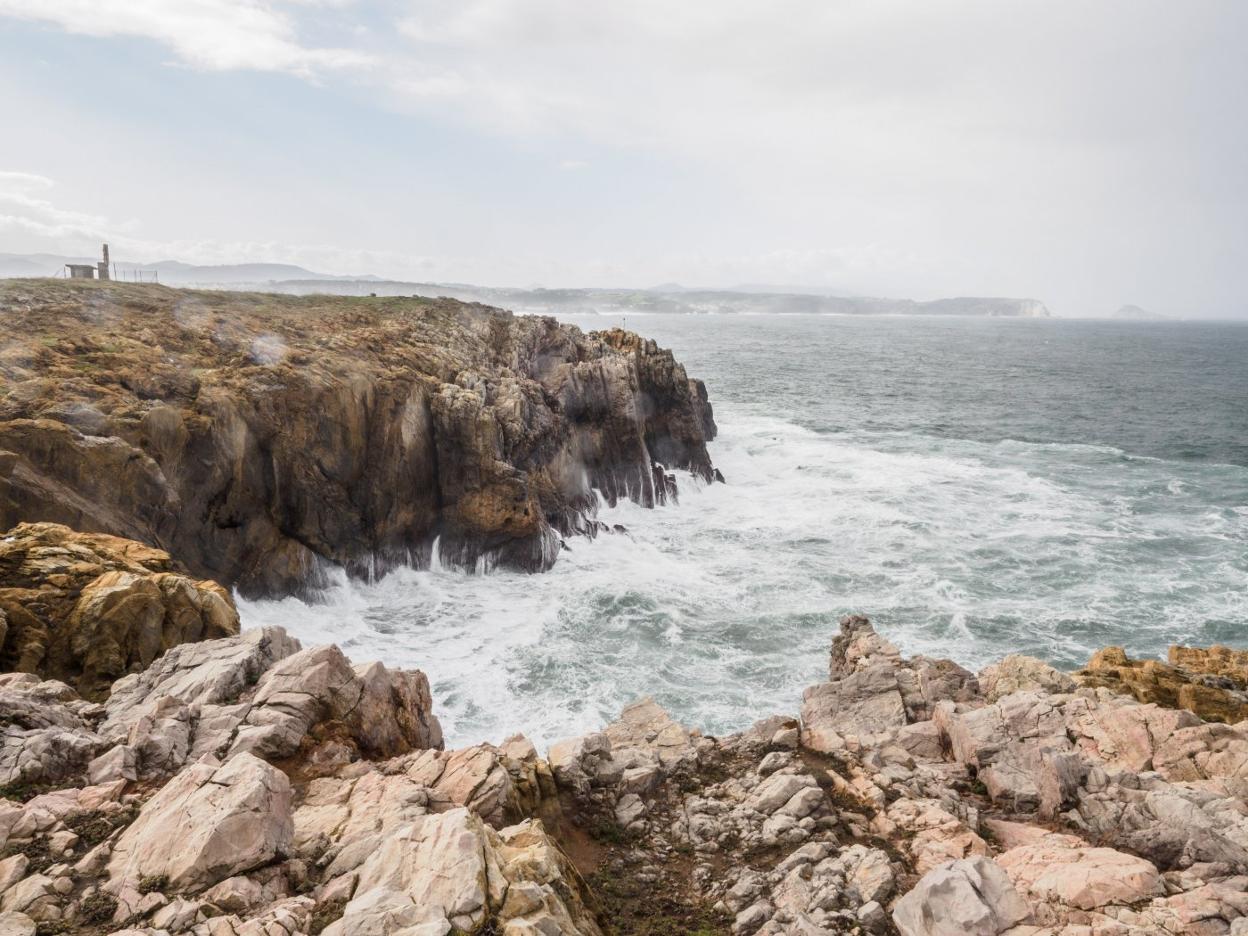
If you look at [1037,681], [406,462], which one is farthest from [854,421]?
[1037,681]

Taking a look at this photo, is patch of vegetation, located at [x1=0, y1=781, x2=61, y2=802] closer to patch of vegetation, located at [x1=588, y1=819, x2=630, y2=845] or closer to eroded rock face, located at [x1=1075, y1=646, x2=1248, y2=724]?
patch of vegetation, located at [x1=588, y1=819, x2=630, y2=845]

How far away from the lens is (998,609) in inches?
1271

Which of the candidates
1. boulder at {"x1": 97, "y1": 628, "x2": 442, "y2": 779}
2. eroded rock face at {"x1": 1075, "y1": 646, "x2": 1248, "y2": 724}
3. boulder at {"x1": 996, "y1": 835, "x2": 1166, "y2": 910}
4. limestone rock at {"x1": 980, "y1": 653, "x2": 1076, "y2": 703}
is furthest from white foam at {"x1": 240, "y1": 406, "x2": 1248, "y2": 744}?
boulder at {"x1": 996, "y1": 835, "x2": 1166, "y2": 910}

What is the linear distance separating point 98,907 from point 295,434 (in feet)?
84.3

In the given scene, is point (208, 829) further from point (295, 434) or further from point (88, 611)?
point (295, 434)

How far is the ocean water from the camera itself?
89.6 ft

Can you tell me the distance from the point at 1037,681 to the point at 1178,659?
19.0ft

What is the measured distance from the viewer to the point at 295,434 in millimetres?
31438

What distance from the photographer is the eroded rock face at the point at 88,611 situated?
49.0 feet

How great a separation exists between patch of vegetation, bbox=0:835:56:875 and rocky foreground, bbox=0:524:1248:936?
0.10 feet

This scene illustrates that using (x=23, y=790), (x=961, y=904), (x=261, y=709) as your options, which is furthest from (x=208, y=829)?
(x=961, y=904)

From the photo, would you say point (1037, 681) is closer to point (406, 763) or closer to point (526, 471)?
point (406, 763)

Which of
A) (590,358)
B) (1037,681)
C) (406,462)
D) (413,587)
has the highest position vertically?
(590,358)

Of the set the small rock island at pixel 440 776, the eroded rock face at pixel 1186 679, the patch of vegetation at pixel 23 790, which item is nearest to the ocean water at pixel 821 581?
the small rock island at pixel 440 776
